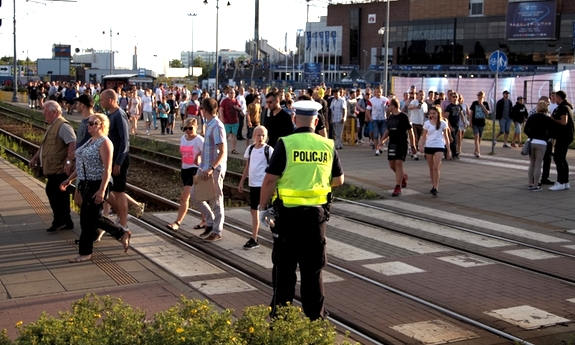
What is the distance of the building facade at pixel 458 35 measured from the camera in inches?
2881

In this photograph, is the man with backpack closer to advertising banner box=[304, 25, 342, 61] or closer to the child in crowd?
the child in crowd

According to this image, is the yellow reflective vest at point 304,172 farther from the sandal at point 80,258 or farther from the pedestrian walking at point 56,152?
the pedestrian walking at point 56,152

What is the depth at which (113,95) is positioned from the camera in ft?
31.4

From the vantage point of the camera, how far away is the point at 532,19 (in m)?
73.5

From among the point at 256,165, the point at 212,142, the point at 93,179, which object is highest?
the point at 212,142

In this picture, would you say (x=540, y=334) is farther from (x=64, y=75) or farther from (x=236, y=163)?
(x=64, y=75)

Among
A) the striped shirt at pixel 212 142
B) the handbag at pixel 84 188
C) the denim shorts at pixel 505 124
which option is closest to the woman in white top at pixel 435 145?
the striped shirt at pixel 212 142

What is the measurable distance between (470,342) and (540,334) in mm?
679

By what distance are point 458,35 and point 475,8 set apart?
10.9 feet

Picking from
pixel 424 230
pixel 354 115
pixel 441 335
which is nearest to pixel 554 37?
pixel 354 115

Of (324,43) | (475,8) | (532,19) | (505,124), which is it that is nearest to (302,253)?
(505,124)

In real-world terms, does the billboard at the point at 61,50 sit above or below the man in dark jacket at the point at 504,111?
above

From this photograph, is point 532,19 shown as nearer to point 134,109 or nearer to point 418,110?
point 134,109

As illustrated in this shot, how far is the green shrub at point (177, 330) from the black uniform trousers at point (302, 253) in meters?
1.14
